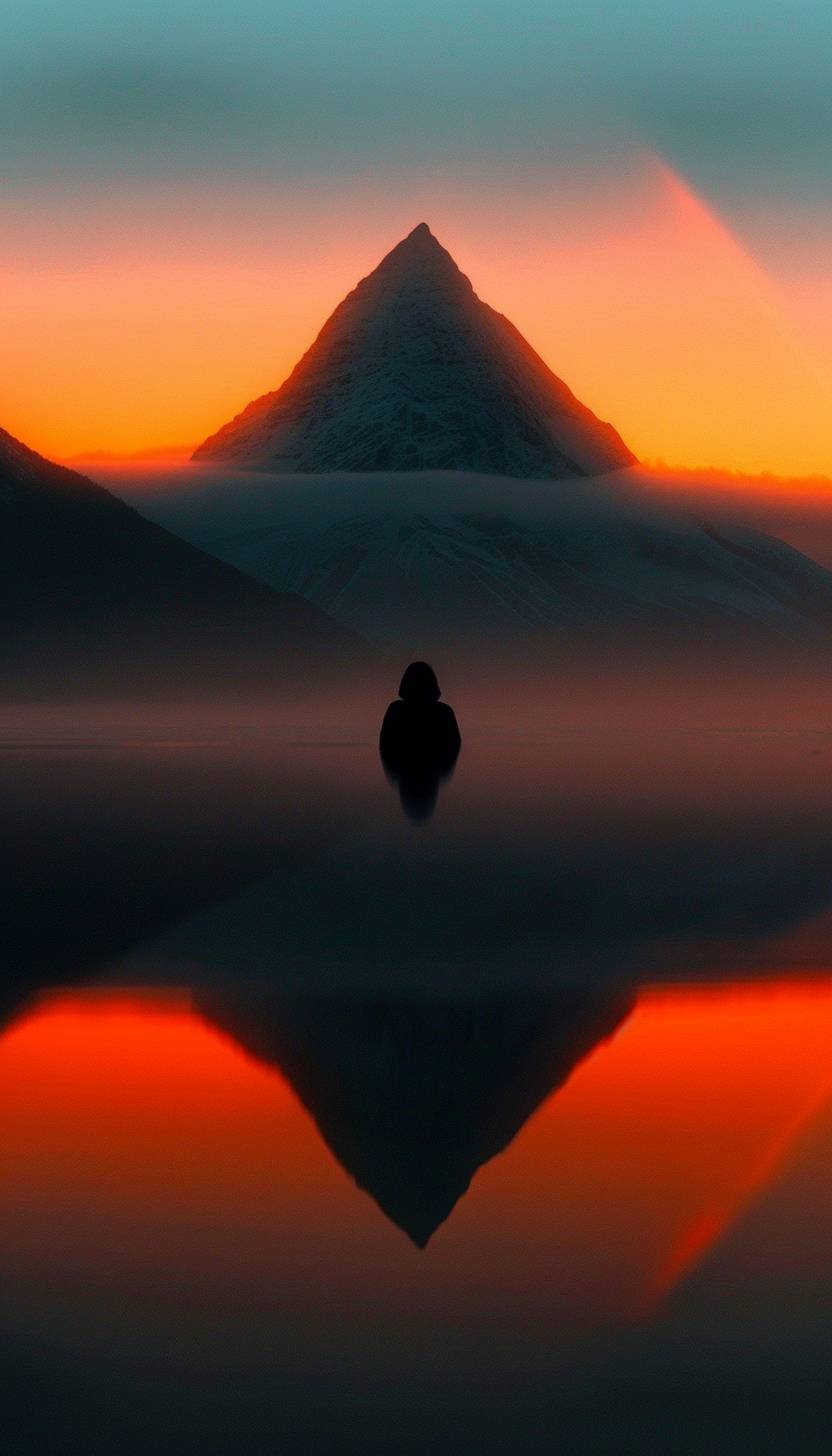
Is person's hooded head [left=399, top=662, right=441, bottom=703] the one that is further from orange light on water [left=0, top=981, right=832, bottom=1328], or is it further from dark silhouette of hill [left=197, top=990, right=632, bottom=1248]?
orange light on water [left=0, top=981, right=832, bottom=1328]

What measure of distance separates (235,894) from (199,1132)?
13121 mm

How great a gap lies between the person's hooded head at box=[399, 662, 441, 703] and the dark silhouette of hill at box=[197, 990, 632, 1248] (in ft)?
185

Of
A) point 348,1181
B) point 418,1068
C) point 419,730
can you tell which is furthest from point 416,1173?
point 419,730

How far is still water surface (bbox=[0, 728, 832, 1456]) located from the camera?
677cm

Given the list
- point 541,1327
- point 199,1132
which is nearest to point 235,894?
point 199,1132

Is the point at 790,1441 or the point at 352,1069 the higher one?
the point at 352,1069

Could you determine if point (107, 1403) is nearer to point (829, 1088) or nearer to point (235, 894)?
point (829, 1088)

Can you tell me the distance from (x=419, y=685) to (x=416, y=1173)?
210 feet

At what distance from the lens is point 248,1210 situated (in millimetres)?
8781

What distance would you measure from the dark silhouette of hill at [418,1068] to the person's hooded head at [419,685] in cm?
5653

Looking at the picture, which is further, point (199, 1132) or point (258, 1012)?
point (258, 1012)

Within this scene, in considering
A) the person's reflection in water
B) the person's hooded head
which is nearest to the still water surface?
the person's hooded head

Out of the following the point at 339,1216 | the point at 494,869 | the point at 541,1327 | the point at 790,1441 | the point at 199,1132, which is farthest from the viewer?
the point at 494,869

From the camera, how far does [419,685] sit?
73250 millimetres
